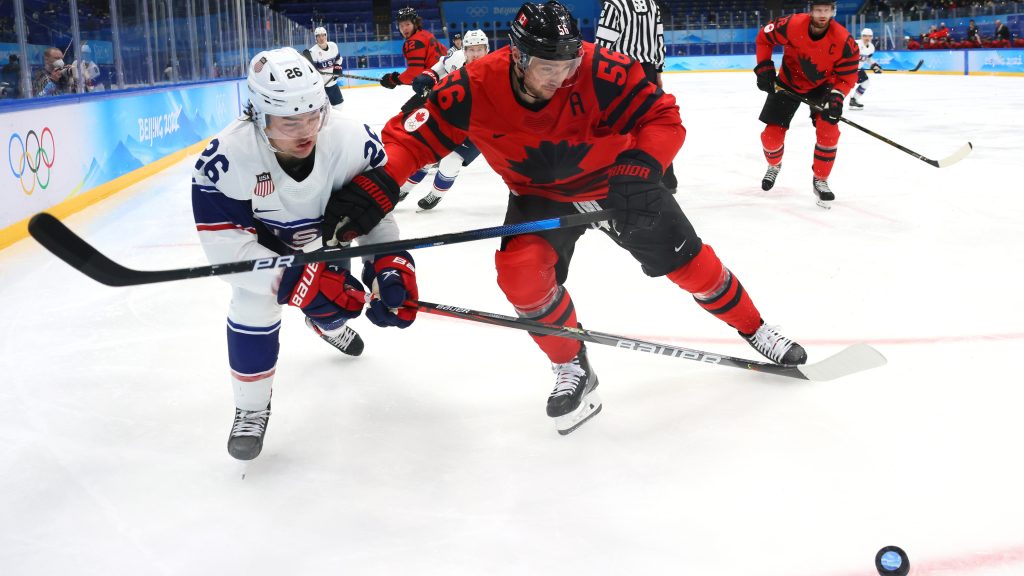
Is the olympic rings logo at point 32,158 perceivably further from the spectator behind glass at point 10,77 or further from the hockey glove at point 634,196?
the hockey glove at point 634,196

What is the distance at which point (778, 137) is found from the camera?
5.12 m

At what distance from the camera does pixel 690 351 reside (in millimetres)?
2227

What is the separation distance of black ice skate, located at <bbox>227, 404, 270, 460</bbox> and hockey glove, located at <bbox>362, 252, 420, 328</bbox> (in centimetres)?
40

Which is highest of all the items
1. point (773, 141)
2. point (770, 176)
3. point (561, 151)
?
point (561, 151)

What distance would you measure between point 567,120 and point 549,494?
2.93 ft

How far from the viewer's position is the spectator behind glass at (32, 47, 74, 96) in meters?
4.82

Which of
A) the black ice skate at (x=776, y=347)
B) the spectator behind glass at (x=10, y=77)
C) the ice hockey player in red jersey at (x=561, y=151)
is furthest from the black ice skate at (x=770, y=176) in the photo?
the spectator behind glass at (x=10, y=77)

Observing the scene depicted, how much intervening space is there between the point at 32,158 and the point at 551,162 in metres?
3.53

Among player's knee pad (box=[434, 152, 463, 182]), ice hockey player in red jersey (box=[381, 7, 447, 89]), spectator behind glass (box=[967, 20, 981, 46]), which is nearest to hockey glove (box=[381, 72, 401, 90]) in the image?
ice hockey player in red jersey (box=[381, 7, 447, 89])

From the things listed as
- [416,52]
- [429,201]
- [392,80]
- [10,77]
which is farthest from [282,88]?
[416,52]

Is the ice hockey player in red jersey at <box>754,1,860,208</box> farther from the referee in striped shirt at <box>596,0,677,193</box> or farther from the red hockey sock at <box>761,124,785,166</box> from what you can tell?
Result: the referee in striped shirt at <box>596,0,677,193</box>

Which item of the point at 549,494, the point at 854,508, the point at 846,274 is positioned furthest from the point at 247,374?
the point at 846,274

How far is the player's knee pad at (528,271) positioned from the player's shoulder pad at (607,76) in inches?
15.2

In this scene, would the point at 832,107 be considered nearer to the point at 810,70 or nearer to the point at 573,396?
the point at 810,70
